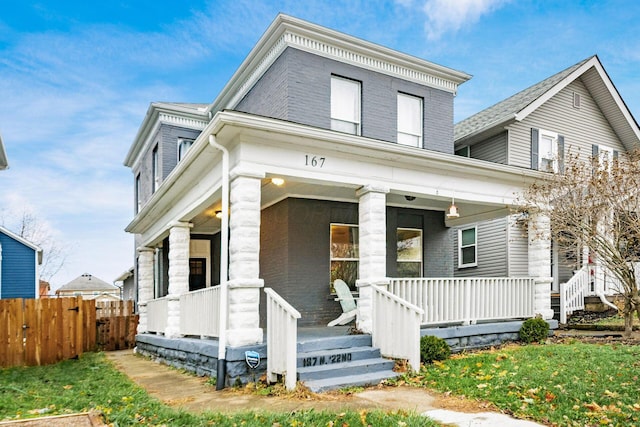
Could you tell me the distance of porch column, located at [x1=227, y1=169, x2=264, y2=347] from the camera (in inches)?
271

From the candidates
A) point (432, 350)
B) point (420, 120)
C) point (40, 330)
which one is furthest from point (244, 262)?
point (420, 120)

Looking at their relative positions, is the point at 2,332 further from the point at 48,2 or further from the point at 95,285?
the point at 95,285

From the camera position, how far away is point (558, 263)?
51.5 ft

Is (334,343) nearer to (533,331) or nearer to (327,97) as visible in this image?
(533,331)

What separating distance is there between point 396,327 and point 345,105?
5.48 meters

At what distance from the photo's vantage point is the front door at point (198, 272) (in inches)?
550

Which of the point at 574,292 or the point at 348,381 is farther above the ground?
the point at 574,292

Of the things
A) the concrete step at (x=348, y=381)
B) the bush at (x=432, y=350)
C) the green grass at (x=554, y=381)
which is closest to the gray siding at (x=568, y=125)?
the green grass at (x=554, y=381)

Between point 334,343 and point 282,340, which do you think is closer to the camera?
point 282,340

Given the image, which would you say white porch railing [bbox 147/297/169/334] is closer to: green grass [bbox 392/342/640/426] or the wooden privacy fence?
the wooden privacy fence

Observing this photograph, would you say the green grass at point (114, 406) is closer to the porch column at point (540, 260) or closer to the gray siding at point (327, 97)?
the gray siding at point (327, 97)

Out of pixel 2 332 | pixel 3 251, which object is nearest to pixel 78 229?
pixel 3 251

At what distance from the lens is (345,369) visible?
6.91 m

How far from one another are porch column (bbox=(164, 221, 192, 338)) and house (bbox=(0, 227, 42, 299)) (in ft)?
31.1
